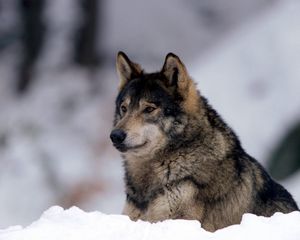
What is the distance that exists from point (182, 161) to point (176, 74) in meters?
0.76

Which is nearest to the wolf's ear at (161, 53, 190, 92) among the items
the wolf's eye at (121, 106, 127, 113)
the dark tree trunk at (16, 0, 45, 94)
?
the wolf's eye at (121, 106, 127, 113)

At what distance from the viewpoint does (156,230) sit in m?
6.11

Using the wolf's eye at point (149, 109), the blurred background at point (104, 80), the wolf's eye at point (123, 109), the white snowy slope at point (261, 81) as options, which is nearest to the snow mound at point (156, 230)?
the wolf's eye at point (149, 109)

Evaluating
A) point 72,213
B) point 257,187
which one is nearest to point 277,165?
point 257,187

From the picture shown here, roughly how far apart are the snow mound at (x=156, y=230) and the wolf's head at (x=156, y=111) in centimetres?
167

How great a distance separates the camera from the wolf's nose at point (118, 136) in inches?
311

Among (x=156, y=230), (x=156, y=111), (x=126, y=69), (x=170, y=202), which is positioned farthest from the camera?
(x=126, y=69)

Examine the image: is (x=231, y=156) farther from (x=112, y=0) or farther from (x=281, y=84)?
(x=112, y=0)

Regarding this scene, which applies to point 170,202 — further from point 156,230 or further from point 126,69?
point 156,230

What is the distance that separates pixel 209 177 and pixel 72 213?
5.45 feet

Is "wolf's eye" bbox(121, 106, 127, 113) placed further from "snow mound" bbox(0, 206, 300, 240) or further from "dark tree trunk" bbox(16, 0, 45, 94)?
"dark tree trunk" bbox(16, 0, 45, 94)

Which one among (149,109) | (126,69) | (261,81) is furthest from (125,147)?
(261,81)

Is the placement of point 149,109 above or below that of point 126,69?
below

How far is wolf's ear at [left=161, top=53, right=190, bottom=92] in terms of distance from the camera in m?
8.20
